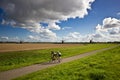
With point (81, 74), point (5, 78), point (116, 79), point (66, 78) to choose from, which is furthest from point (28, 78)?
point (116, 79)

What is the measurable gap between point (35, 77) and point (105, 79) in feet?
17.7

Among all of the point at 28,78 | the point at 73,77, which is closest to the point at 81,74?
the point at 73,77

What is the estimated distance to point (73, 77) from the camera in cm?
1217

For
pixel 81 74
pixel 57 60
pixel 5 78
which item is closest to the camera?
pixel 5 78

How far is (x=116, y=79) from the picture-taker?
1208 cm

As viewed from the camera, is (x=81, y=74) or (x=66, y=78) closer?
(x=66, y=78)

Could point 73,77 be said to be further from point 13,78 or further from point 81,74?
point 13,78

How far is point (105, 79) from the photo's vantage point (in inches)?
472

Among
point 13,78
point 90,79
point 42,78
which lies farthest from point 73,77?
point 13,78

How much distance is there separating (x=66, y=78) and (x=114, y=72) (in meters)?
4.68

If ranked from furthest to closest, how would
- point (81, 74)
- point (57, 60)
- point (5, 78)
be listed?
point (57, 60) → point (81, 74) → point (5, 78)

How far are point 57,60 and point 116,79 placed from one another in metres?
10.7

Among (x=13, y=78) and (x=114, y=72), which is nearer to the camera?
(x=13, y=78)

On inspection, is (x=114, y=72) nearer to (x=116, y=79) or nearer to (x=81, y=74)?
(x=116, y=79)
